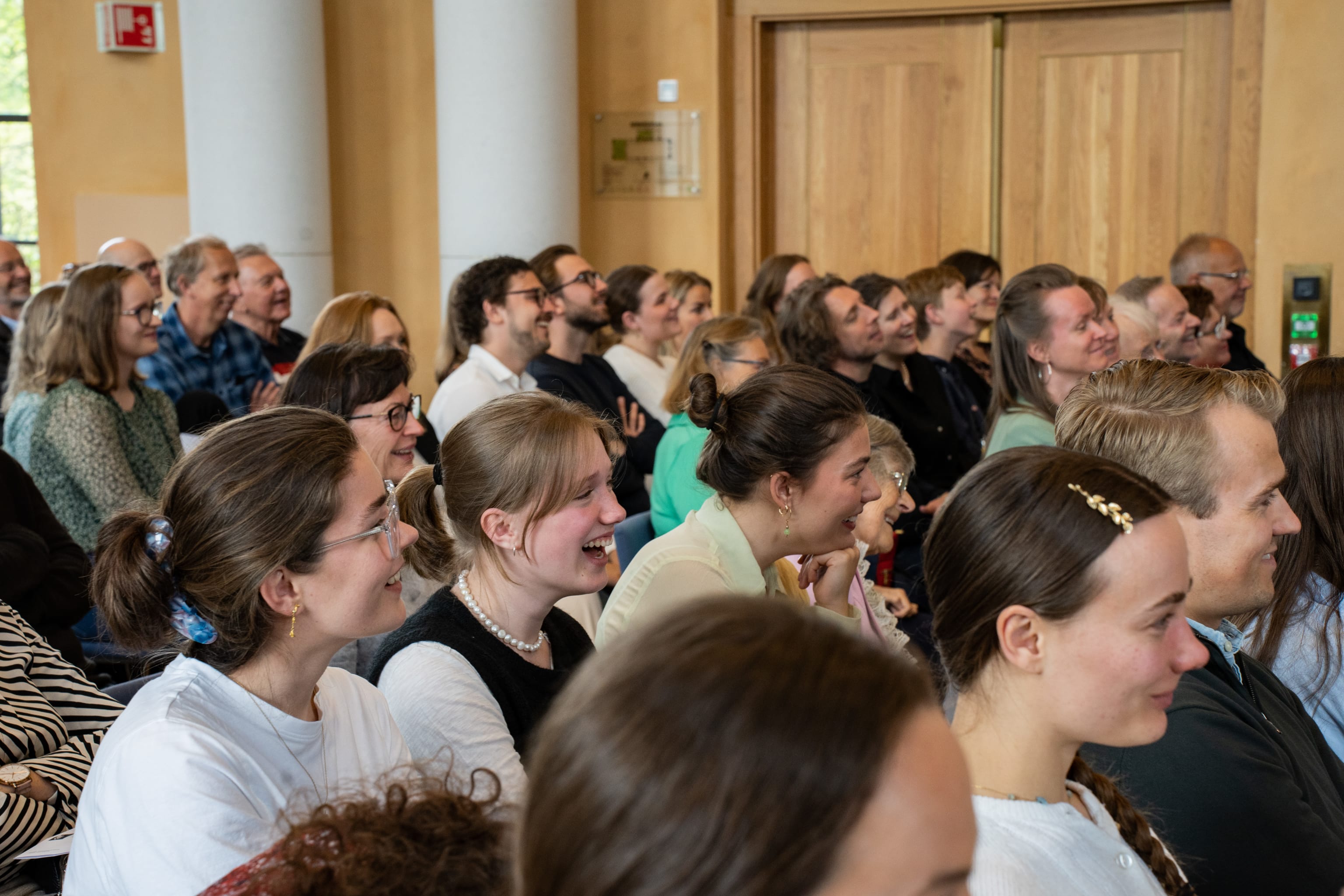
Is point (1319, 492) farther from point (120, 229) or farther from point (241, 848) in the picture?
point (120, 229)

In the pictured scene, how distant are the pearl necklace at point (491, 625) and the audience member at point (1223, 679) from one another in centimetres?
92

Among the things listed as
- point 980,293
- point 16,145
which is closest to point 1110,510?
point 980,293

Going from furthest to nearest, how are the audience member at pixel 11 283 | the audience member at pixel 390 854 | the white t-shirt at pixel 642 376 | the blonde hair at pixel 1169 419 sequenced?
the audience member at pixel 11 283
the white t-shirt at pixel 642 376
the blonde hair at pixel 1169 419
the audience member at pixel 390 854

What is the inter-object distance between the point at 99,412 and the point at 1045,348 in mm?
2731

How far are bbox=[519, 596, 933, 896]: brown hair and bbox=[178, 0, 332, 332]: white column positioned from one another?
21.5 ft

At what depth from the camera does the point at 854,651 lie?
72cm

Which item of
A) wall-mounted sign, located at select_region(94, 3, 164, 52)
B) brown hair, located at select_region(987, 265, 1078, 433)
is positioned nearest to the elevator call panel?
brown hair, located at select_region(987, 265, 1078, 433)

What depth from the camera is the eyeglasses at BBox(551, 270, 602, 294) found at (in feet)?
17.6

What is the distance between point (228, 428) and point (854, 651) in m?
1.20

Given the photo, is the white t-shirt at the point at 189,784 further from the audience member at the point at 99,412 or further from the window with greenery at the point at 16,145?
the window with greenery at the point at 16,145

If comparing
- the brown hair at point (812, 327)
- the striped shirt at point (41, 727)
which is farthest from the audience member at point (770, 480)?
the brown hair at point (812, 327)

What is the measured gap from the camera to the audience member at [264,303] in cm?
543

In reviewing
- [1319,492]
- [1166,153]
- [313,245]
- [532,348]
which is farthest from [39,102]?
[1319,492]

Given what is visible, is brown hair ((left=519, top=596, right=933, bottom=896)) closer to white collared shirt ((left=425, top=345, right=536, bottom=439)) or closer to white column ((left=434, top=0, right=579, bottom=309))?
white collared shirt ((left=425, top=345, right=536, bottom=439))
